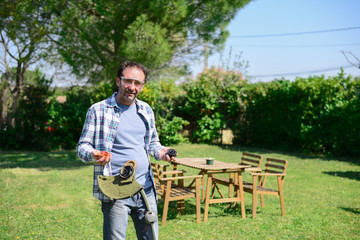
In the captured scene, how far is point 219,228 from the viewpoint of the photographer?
16.9 ft

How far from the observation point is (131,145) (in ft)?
8.89

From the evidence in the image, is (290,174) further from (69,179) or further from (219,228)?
(69,179)

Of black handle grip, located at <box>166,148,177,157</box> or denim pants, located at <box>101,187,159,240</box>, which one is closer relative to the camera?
denim pants, located at <box>101,187,159,240</box>

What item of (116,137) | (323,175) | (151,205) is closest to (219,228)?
(151,205)

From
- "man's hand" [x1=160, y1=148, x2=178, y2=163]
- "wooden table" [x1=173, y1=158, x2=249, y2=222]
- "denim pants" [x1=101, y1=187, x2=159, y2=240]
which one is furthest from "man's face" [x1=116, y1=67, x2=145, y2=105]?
"wooden table" [x1=173, y1=158, x2=249, y2=222]

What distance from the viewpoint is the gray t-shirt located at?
8.71ft

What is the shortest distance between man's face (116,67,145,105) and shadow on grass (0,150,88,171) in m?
7.59

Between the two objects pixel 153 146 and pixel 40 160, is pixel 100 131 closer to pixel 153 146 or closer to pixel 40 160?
pixel 153 146

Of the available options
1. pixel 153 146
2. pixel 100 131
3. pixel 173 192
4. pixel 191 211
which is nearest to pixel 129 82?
pixel 100 131

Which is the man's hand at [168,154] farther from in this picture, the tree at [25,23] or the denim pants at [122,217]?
the tree at [25,23]

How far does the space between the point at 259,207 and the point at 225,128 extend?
9325 millimetres

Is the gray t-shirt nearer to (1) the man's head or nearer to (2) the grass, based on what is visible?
(1) the man's head

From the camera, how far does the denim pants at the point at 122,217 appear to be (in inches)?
101

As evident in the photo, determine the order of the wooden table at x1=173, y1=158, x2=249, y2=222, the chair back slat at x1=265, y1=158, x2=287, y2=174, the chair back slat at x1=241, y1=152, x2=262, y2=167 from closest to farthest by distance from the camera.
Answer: the wooden table at x1=173, y1=158, x2=249, y2=222 < the chair back slat at x1=265, y1=158, x2=287, y2=174 < the chair back slat at x1=241, y1=152, x2=262, y2=167
